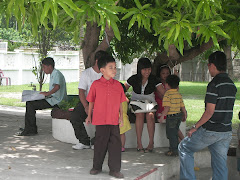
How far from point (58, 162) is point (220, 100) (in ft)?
8.16

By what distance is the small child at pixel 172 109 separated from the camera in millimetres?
6848

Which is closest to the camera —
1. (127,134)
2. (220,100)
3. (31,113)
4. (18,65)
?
(220,100)

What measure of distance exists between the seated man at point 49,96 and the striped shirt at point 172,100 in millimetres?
2263

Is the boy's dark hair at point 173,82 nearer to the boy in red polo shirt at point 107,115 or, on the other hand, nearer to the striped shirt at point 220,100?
the boy in red polo shirt at point 107,115

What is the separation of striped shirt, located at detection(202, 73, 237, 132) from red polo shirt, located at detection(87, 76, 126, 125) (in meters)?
1.14

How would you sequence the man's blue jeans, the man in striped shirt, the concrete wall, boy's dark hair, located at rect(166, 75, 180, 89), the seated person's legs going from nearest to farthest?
the man in striped shirt → the man's blue jeans → boy's dark hair, located at rect(166, 75, 180, 89) → the seated person's legs → the concrete wall

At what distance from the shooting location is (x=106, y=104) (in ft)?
18.8

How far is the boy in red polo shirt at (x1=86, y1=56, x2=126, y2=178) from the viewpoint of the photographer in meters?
5.72

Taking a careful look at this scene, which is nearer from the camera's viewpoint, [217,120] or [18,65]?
[217,120]

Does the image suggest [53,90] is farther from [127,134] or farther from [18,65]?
[18,65]

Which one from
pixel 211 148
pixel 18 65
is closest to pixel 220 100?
pixel 211 148

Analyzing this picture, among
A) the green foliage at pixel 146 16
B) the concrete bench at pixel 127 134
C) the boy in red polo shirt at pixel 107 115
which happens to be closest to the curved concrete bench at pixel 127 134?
the concrete bench at pixel 127 134

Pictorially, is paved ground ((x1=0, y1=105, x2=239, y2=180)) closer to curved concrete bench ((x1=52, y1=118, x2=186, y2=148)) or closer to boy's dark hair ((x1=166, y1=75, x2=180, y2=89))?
curved concrete bench ((x1=52, y1=118, x2=186, y2=148))

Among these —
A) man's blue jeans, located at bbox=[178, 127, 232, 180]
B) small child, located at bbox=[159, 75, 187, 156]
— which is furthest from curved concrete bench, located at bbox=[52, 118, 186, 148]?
man's blue jeans, located at bbox=[178, 127, 232, 180]
